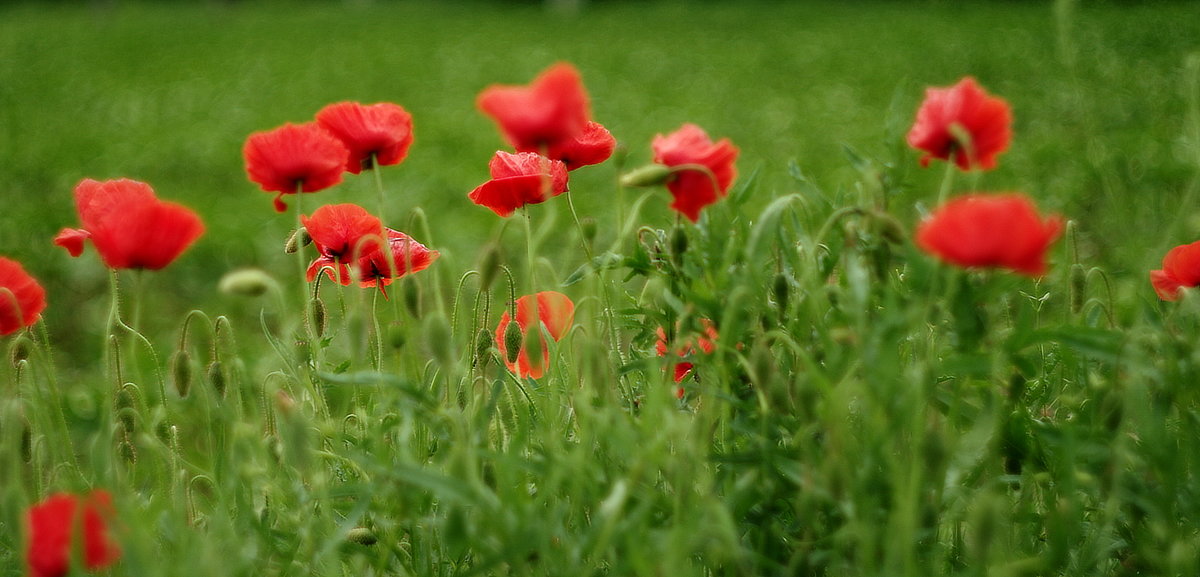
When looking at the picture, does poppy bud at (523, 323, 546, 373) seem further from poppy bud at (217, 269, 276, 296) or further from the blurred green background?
poppy bud at (217, 269, 276, 296)

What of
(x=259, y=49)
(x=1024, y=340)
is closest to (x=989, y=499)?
(x=1024, y=340)

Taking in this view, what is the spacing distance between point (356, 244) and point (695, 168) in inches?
13.5

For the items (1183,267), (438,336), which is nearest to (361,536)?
(438,336)

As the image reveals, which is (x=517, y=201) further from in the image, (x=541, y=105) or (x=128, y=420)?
(x=128, y=420)

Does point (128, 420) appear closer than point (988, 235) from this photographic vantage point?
No

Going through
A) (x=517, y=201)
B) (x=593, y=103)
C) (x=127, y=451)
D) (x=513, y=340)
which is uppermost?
(x=517, y=201)

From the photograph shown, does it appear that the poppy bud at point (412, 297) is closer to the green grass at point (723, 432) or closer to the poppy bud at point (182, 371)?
the green grass at point (723, 432)

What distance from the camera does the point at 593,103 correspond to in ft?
20.9

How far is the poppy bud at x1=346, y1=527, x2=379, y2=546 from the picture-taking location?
84 centimetres

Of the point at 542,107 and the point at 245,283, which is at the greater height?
the point at 542,107

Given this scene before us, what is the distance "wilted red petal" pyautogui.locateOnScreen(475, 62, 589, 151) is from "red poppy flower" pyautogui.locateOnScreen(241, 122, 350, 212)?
0.71ft

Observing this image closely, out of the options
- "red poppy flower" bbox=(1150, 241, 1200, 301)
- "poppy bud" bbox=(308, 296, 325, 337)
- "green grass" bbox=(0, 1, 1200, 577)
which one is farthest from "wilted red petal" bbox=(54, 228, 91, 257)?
"red poppy flower" bbox=(1150, 241, 1200, 301)

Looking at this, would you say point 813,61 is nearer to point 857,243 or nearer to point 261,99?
point 261,99

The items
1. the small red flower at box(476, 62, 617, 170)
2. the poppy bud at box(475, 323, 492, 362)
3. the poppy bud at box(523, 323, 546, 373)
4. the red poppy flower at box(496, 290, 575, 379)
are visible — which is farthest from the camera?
the red poppy flower at box(496, 290, 575, 379)
